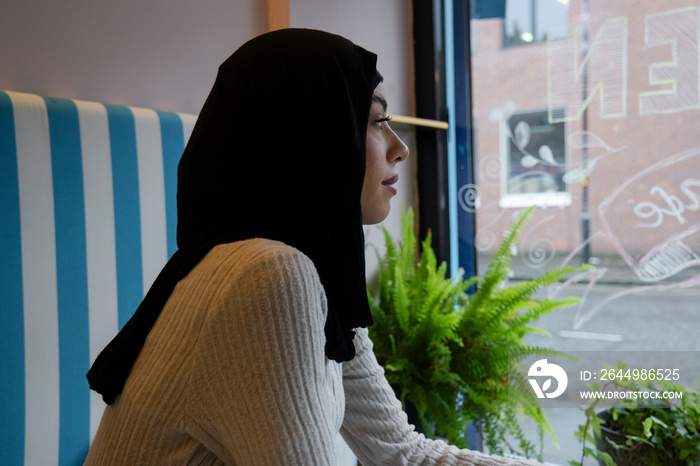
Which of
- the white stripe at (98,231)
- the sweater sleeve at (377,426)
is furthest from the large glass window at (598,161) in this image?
the white stripe at (98,231)

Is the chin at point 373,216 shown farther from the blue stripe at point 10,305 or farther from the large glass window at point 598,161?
the large glass window at point 598,161

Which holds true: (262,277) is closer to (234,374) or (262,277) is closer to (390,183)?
(234,374)

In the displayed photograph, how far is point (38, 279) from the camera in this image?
1.25m

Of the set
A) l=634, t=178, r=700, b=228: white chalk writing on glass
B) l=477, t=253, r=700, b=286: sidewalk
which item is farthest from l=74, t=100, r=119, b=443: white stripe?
l=634, t=178, r=700, b=228: white chalk writing on glass

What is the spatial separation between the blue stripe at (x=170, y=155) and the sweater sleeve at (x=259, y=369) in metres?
0.97

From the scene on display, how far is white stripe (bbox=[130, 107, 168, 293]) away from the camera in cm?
149

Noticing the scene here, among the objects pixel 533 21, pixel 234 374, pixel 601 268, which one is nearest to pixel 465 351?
pixel 601 268

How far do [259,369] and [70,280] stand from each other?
825 mm

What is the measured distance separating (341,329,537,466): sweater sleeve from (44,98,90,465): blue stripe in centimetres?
64

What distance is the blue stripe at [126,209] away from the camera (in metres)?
1.43

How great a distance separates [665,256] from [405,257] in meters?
0.97

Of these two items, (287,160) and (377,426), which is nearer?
(287,160)

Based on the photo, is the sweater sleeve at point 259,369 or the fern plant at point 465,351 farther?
the fern plant at point 465,351

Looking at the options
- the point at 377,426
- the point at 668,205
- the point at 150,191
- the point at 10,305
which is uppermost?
the point at 150,191
